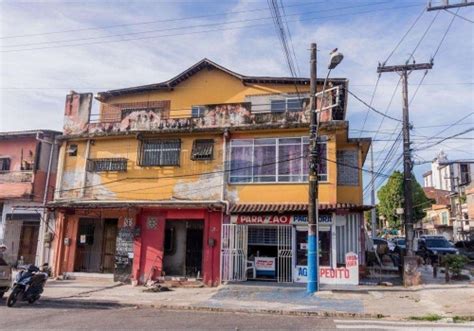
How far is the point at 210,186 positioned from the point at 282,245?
389 centimetres

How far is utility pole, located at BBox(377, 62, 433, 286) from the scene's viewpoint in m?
A: 16.1

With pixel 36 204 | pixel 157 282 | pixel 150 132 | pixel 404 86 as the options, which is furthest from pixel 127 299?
pixel 404 86

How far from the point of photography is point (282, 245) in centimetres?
1709

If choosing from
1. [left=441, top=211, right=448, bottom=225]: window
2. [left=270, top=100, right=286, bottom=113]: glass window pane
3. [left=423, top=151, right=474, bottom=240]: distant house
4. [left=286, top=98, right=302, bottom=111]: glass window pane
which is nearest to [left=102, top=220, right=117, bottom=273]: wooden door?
[left=270, top=100, right=286, bottom=113]: glass window pane

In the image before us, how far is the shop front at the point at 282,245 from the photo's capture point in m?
16.7

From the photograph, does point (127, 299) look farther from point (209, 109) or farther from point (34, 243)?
point (34, 243)

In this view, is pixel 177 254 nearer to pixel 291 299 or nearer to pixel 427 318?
pixel 291 299

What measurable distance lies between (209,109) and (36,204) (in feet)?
34.8

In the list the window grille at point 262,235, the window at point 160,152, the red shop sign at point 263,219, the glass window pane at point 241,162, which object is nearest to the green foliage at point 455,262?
the red shop sign at point 263,219

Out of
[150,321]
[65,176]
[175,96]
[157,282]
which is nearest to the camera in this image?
[150,321]

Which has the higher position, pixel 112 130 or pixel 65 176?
pixel 112 130

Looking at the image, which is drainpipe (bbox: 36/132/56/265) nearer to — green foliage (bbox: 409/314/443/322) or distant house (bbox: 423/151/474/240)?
green foliage (bbox: 409/314/443/322)

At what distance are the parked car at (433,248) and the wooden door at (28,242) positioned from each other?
2233 cm

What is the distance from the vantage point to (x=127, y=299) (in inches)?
537
